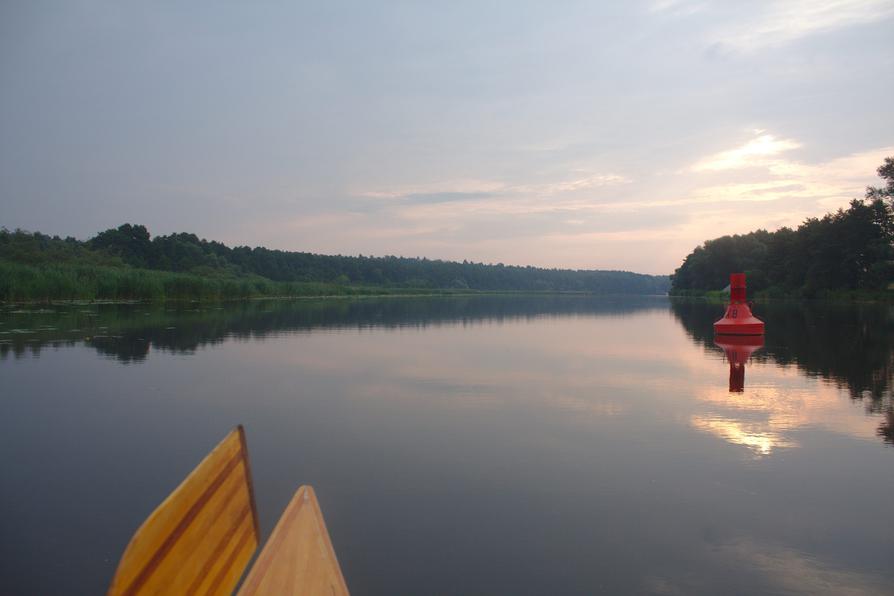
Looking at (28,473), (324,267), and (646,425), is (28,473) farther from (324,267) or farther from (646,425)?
(324,267)

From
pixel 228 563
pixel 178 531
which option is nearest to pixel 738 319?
pixel 228 563

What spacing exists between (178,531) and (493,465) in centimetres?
333

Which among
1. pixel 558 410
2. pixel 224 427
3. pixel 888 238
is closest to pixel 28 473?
pixel 224 427

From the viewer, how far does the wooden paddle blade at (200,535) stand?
71.8 inches

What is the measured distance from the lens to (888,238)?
45688 mm

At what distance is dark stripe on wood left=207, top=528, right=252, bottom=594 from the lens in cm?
232

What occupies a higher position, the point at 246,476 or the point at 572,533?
the point at 246,476

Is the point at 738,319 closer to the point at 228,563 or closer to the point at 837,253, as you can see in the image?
the point at 228,563

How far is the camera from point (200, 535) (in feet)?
7.33

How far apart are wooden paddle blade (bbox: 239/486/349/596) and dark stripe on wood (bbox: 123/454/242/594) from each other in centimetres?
30

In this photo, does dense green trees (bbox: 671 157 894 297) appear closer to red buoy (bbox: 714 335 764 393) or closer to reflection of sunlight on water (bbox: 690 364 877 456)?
red buoy (bbox: 714 335 764 393)

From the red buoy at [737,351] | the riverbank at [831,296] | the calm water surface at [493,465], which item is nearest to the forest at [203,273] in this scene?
the calm water surface at [493,465]

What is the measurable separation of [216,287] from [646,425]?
36.6 meters

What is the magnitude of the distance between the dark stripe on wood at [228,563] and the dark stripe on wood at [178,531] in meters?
0.30
